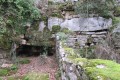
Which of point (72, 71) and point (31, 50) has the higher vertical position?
point (72, 71)

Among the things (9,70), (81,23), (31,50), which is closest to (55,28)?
(81,23)

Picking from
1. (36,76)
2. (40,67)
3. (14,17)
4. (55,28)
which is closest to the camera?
(36,76)

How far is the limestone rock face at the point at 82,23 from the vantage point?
1039cm

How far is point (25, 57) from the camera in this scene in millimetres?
10203

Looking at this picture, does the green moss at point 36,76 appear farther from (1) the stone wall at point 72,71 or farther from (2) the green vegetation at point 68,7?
(2) the green vegetation at point 68,7

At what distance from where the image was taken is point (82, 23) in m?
10.4

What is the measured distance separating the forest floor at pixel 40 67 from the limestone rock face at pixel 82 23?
6.03ft

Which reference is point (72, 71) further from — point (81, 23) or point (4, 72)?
point (81, 23)

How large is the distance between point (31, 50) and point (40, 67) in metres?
2.02

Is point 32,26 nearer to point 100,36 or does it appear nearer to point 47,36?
point 47,36

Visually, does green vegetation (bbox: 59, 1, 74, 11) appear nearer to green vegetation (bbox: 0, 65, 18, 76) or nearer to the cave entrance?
the cave entrance

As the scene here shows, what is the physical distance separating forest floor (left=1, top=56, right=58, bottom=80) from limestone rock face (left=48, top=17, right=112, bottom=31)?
1839 mm

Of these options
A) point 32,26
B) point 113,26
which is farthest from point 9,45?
point 113,26

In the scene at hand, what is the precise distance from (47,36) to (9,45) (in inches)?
73.3
